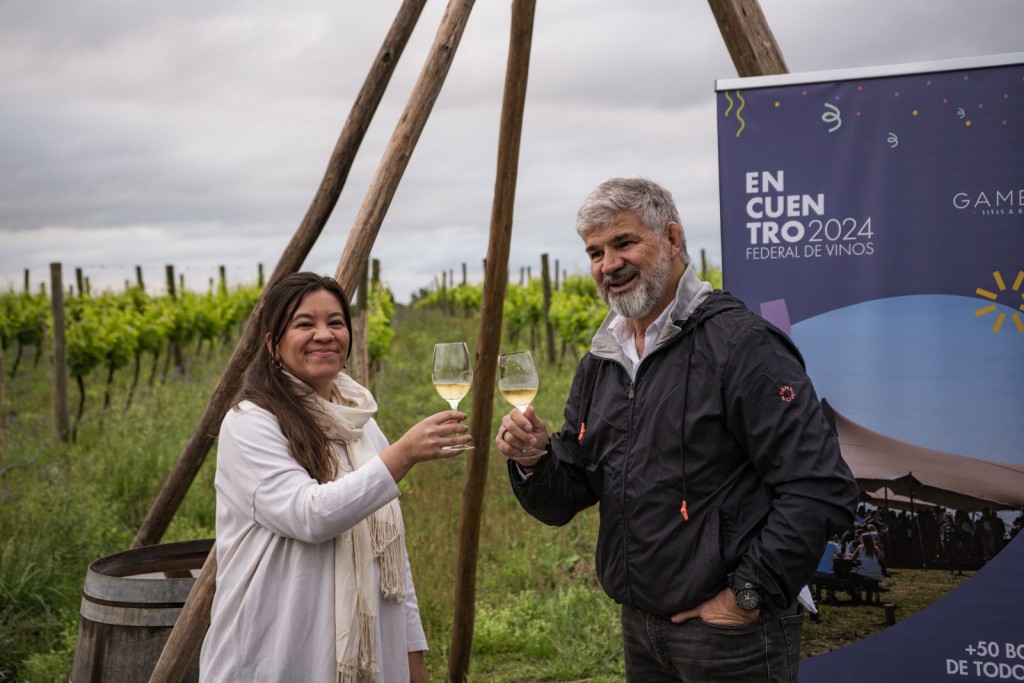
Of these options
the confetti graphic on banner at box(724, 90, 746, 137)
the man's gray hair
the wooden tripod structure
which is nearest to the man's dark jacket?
the man's gray hair

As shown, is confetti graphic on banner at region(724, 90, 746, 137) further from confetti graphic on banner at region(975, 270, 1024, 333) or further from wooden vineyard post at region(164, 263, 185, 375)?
wooden vineyard post at region(164, 263, 185, 375)

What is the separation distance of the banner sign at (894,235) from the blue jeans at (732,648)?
51.0 inches

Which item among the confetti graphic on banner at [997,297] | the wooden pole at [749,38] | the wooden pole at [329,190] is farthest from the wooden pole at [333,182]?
the confetti graphic on banner at [997,297]

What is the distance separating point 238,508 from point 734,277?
1.94 metres

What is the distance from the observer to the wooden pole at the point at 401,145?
10.3ft

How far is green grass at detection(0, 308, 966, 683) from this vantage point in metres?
4.28

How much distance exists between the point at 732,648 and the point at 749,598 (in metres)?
0.17

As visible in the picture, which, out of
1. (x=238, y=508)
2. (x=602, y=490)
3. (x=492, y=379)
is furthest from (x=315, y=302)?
(x=492, y=379)

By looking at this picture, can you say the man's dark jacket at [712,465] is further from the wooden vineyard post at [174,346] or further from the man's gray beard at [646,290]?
the wooden vineyard post at [174,346]

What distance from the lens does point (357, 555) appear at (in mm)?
2156

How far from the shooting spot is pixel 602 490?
7.61ft

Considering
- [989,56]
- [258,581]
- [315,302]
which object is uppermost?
[989,56]

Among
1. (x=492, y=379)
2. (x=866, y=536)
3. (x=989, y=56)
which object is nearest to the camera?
(x=989, y=56)

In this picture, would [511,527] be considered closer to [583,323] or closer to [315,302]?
[315,302]
